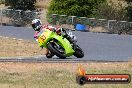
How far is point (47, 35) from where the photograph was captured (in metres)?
8.31

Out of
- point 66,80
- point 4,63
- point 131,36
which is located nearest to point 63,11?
point 131,36

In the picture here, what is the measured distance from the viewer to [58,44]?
875 centimetres

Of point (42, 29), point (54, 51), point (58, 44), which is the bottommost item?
point (54, 51)

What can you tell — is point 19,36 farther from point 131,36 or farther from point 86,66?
point 86,66

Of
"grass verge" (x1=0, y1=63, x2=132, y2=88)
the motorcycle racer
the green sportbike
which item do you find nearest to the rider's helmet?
the motorcycle racer

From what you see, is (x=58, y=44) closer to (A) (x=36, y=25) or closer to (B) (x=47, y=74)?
(A) (x=36, y=25)

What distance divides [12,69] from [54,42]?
1271cm

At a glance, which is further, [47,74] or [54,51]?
[47,74]

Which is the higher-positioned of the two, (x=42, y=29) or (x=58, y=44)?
(x=42, y=29)

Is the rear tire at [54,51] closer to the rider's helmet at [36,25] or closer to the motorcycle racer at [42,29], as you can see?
the motorcycle racer at [42,29]

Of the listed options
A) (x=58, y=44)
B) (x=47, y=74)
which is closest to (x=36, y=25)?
(x=58, y=44)

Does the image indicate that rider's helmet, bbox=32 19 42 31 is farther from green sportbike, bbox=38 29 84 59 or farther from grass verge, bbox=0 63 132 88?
grass verge, bbox=0 63 132 88

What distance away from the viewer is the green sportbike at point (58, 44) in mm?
8306

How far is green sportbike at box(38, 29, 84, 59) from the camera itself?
8.31 metres
